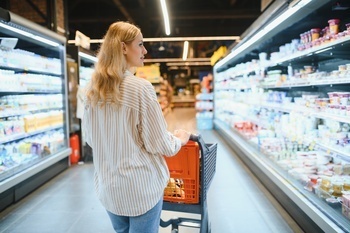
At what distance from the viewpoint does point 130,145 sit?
1.61 meters

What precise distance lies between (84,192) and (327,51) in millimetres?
3606

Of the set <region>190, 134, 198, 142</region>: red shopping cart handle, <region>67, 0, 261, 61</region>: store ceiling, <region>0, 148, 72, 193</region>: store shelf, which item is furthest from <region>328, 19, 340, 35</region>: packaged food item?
<region>67, 0, 261, 61</region>: store ceiling

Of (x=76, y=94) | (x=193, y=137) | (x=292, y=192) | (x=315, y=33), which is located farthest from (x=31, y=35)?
(x=292, y=192)

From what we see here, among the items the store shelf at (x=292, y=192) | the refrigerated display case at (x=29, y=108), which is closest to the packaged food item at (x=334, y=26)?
the store shelf at (x=292, y=192)

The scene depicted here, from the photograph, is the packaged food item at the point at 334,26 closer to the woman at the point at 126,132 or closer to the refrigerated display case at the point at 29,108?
the woman at the point at 126,132

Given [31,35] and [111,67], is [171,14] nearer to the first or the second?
[31,35]

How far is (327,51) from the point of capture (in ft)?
11.8

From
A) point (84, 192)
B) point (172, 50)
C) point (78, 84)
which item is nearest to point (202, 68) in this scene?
point (172, 50)

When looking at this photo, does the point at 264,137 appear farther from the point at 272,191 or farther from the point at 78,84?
the point at 78,84

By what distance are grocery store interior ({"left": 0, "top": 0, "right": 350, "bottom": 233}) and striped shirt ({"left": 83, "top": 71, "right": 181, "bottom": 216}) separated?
0.39 feet

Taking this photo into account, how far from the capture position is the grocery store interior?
2.98 meters

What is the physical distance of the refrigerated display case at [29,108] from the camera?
4.23 m

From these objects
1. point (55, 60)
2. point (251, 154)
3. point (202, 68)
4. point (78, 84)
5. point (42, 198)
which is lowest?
point (42, 198)

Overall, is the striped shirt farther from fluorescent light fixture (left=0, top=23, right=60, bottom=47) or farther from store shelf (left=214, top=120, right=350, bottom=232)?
fluorescent light fixture (left=0, top=23, right=60, bottom=47)
